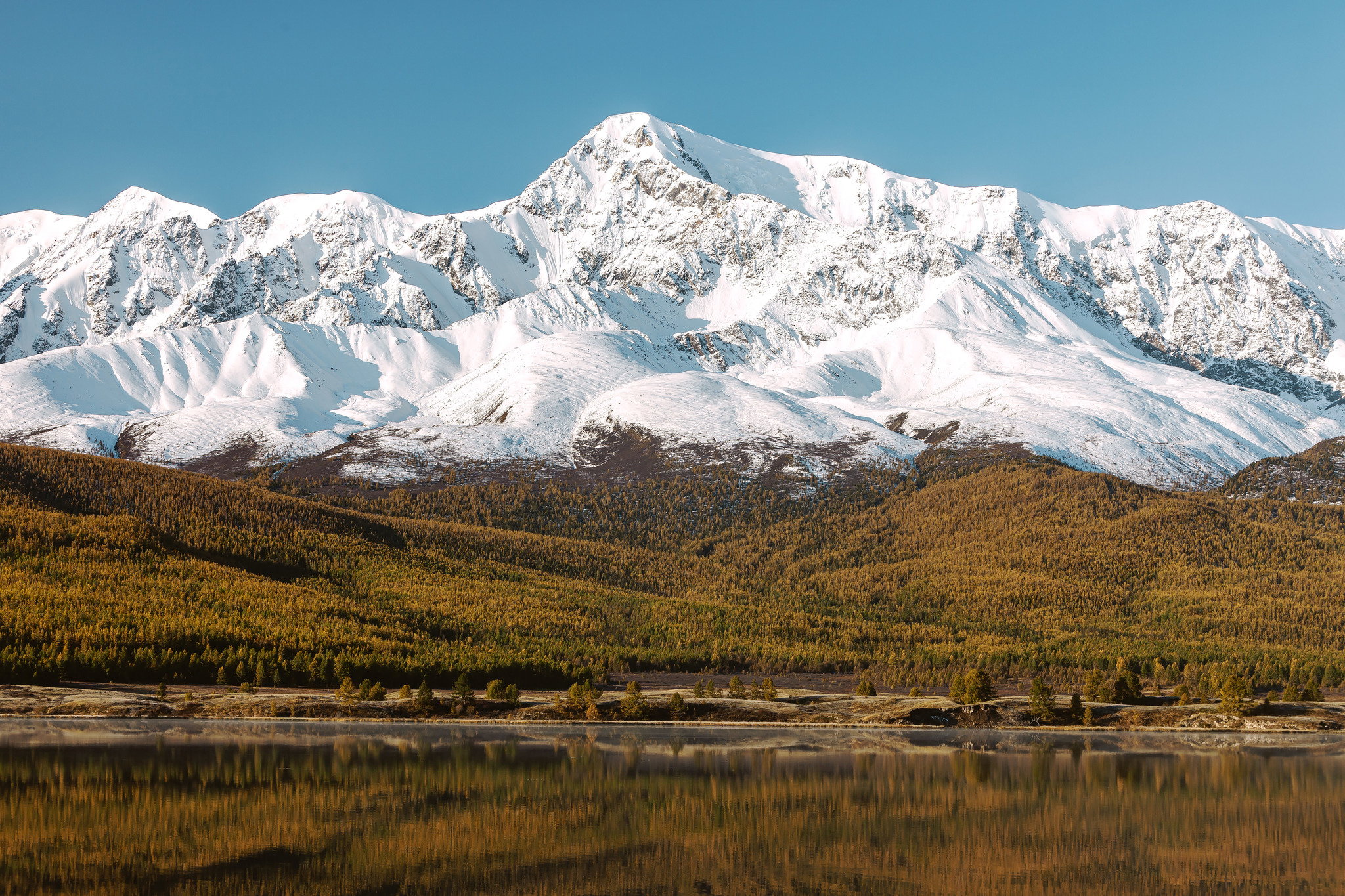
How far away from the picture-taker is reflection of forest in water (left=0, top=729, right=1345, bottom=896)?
6088 cm

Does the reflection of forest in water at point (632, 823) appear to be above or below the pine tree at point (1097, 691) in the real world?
below

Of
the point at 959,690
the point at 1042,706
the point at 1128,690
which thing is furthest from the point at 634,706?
the point at 1128,690

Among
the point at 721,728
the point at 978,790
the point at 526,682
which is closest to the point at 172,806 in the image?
the point at 978,790

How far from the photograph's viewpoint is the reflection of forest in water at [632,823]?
200ft

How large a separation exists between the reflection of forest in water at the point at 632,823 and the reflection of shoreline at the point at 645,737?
793cm

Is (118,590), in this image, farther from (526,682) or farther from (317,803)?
(317,803)

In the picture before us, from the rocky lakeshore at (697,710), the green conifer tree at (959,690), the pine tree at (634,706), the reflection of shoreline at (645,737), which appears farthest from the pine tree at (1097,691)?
the pine tree at (634,706)

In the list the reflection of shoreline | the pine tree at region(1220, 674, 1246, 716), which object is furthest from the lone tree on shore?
the reflection of shoreline

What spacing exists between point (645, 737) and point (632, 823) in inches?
2435

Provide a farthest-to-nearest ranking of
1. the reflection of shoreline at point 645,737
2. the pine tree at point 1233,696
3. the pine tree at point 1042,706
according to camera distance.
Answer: the pine tree at point 1233,696, the pine tree at point 1042,706, the reflection of shoreline at point 645,737

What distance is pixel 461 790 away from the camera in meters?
85.9

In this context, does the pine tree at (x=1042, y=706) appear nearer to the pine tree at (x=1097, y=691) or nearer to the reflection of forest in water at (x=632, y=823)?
the pine tree at (x=1097, y=691)

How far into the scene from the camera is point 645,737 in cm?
13675

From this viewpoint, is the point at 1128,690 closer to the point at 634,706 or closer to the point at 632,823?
the point at 634,706
